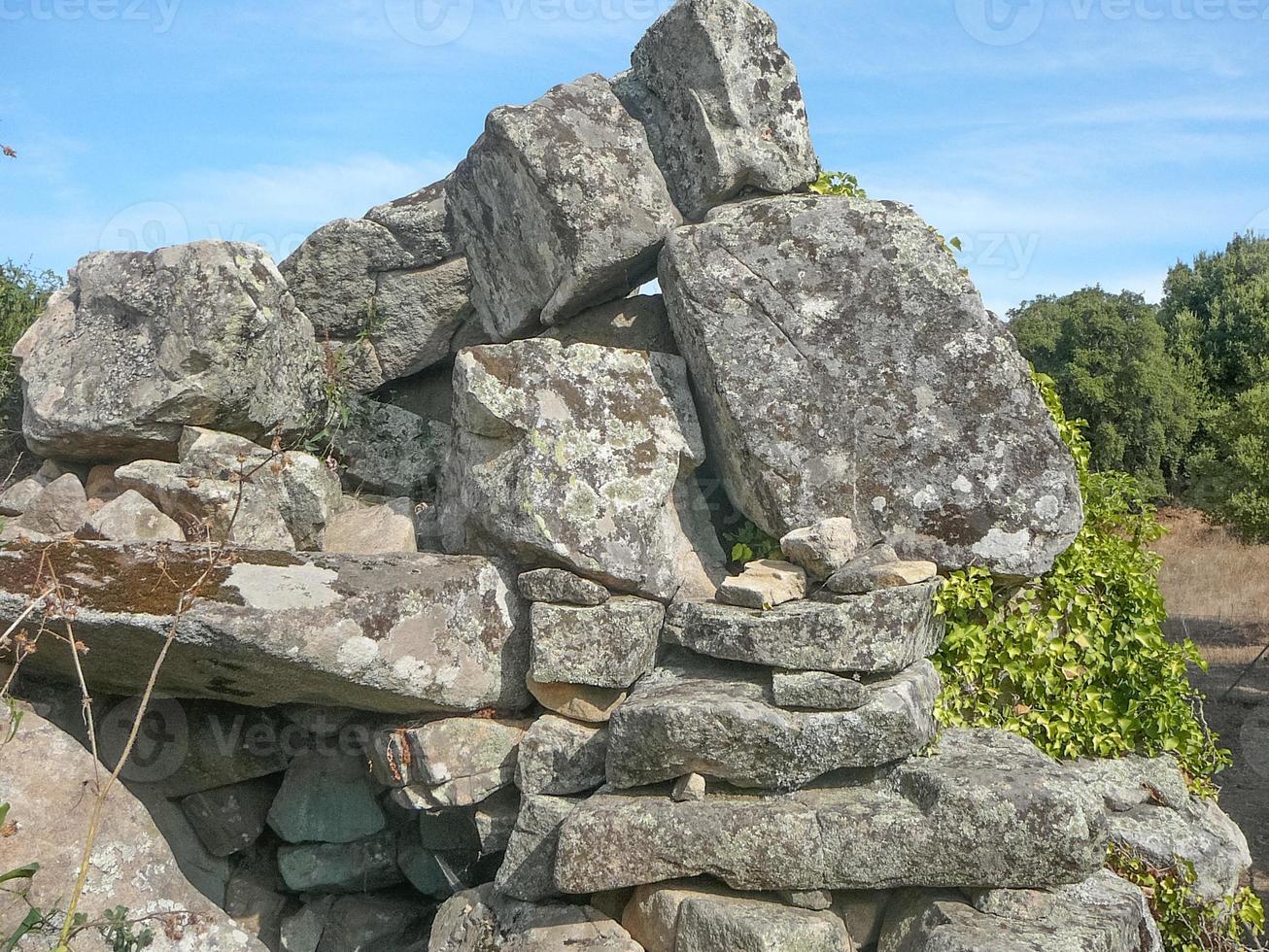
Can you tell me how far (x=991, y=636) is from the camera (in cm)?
582

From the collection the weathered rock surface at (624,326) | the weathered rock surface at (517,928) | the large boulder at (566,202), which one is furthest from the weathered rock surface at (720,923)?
the large boulder at (566,202)

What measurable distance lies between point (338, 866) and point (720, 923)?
2827mm

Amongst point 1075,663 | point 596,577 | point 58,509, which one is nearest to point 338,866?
point 596,577

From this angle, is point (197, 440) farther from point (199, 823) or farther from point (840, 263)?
point (840, 263)

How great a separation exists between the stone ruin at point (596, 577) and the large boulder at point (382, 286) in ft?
1.20

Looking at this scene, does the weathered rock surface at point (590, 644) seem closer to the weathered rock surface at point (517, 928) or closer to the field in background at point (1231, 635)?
the weathered rock surface at point (517, 928)

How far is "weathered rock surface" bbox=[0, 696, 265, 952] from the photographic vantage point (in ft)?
17.9

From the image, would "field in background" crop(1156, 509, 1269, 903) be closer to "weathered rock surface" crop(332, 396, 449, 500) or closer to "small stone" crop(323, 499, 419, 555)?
"small stone" crop(323, 499, 419, 555)

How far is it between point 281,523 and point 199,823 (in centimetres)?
177

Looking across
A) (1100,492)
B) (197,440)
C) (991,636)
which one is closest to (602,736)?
(991,636)

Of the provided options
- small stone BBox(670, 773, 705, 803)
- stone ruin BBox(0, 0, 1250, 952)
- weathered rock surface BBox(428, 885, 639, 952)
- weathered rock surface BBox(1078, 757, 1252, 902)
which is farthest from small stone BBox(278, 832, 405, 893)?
weathered rock surface BBox(1078, 757, 1252, 902)

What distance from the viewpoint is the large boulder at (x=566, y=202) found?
616 cm

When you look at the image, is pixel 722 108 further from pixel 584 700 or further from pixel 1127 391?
pixel 1127 391

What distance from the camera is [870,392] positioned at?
584 centimetres
